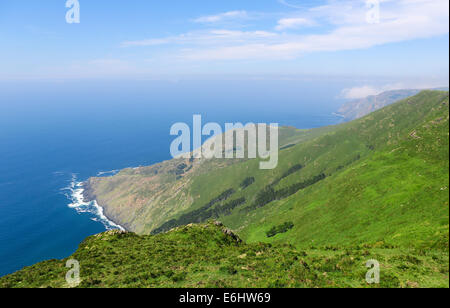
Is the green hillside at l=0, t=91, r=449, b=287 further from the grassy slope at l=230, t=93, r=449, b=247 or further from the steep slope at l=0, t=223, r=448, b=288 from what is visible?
the grassy slope at l=230, t=93, r=449, b=247

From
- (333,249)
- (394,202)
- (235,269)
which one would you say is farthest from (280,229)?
(235,269)

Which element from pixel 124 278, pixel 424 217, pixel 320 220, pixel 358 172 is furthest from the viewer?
pixel 358 172

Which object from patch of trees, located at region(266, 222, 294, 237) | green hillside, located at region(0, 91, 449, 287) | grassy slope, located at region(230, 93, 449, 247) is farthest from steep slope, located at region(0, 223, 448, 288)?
patch of trees, located at region(266, 222, 294, 237)

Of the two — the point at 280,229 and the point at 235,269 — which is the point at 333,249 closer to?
the point at 235,269

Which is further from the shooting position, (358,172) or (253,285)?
(358,172)

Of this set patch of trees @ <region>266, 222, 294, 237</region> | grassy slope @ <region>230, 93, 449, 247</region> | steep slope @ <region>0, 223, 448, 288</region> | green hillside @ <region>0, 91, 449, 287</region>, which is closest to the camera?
steep slope @ <region>0, 223, 448, 288</region>

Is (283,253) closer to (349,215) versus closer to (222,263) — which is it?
(222,263)
